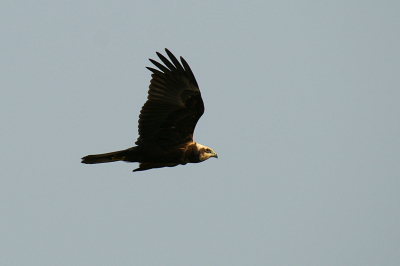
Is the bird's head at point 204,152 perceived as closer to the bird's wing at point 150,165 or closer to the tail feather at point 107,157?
the bird's wing at point 150,165

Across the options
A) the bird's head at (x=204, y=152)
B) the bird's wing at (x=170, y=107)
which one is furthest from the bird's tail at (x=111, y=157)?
the bird's head at (x=204, y=152)

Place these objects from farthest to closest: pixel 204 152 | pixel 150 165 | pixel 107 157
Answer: pixel 150 165 < pixel 204 152 < pixel 107 157

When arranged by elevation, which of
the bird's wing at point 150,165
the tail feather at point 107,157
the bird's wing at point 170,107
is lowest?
the bird's wing at point 150,165

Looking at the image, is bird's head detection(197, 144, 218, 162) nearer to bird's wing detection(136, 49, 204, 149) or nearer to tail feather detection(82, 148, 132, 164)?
bird's wing detection(136, 49, 204, 149)

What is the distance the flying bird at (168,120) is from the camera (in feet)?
48.7

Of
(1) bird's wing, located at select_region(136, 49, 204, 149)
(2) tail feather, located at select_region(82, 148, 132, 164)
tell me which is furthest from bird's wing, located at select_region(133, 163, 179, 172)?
(2) tail feather, located at select_region(82, 148, 132, 164)

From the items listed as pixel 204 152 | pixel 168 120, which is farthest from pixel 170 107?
pixel 204 152

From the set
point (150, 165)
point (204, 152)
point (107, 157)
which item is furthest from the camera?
point (150, 165)

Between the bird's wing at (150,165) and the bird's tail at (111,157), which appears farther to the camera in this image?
the bird's wing at (150,165)

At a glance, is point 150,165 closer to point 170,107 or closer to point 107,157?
point 107,157

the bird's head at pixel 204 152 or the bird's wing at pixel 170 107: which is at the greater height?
the bird's wing at pixel 170 107

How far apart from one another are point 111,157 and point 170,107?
164cm

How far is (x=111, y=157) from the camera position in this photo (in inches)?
590

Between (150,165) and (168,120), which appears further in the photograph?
(150,165)
